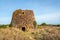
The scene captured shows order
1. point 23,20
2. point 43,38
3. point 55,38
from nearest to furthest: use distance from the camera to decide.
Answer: point 55,38, point 43,38, point 23,20

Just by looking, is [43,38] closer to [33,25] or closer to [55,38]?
[55,38]

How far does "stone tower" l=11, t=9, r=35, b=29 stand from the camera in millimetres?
36250

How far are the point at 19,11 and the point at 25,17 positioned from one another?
1.98 meters

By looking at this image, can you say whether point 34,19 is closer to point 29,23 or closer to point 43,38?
point 29,23

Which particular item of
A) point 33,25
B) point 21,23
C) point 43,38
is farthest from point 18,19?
point 43,38

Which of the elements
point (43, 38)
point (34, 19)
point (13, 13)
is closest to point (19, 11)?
point (13, 13)

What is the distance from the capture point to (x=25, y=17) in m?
36.5

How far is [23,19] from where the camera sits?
3638 cm

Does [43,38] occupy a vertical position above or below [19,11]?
below

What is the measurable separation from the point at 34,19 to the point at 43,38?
2300cm

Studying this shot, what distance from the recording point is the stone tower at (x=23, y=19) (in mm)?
36250

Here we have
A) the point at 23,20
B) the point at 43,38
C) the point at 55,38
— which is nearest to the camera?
the point at 55,38

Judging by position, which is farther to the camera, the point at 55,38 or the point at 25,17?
the point at 25,17

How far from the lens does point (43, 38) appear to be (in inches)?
576
